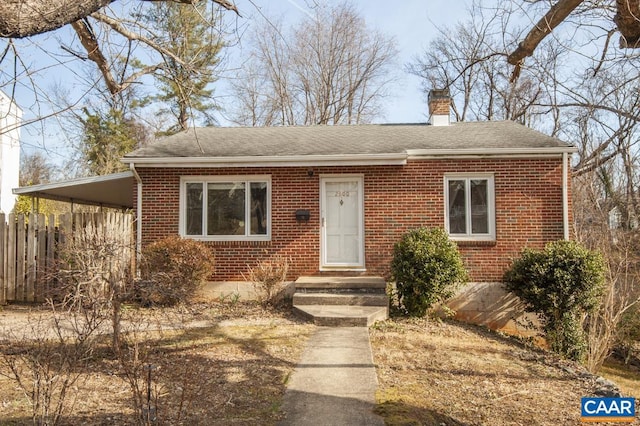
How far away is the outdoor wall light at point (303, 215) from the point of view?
10.1 meters

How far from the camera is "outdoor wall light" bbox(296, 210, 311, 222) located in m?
10.1

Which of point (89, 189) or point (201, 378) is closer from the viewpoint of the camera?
point (201, 378)

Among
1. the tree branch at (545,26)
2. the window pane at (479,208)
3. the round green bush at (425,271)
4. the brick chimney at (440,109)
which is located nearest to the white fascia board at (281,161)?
the window pane at (479,208)

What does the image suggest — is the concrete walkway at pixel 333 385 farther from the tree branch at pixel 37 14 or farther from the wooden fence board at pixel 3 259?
the wooden fence board at pixel 3 259

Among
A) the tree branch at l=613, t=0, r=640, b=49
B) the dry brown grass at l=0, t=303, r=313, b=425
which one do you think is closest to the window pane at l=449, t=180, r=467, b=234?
the dry brown grass at l=0, t=303, r=313, b=425

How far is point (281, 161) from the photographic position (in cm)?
990

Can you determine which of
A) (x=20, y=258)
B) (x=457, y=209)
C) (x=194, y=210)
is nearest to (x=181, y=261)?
(x=194, y=210)

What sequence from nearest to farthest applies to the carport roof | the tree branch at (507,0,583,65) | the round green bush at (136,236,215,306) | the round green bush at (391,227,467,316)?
the tree branch at (507,0,583,65)
the round green bush at (391,227,467,316)
the round green bush at (136,236,215,306)
the carport roof

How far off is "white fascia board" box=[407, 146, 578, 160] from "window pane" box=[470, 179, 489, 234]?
0.63 m

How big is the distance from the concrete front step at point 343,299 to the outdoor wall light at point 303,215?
188 cm

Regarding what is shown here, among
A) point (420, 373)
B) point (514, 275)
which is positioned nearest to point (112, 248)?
point (420, 373)

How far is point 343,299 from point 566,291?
4.13 m

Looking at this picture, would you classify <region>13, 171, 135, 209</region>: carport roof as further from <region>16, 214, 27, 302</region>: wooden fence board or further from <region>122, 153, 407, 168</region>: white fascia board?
<region>16, 214, 27, 302</region>: wooden fence board

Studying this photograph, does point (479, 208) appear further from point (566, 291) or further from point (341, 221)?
point (341, 221)
